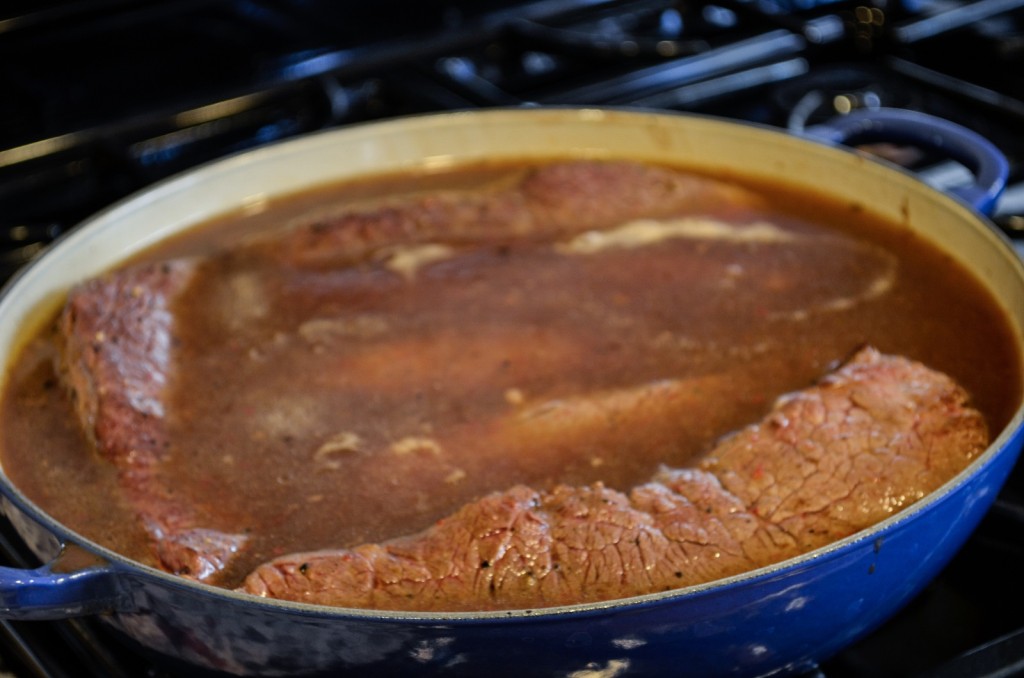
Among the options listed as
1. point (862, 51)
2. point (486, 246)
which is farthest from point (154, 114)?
point (862, 51)

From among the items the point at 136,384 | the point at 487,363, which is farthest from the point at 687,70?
the point at 136,384

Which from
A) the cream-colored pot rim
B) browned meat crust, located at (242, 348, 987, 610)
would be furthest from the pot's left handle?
the cream-colored pot rim

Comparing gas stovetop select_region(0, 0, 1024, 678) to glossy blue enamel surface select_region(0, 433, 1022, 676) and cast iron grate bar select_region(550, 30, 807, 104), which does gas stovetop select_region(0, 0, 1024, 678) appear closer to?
cast iron grate bar select_region(550, 30, 807, 104)

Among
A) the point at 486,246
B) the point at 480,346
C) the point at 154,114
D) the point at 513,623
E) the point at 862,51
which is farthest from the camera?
the point at 862,51

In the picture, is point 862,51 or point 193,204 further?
point 862,51

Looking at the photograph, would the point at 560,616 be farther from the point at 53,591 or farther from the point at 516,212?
the point at 516,212

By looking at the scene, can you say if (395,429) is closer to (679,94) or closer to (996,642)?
(996,642)
